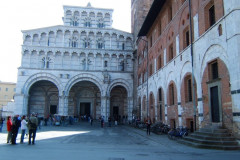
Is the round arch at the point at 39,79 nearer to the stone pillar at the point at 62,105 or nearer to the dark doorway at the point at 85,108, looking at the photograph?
the stone pillar at the point at 62,105

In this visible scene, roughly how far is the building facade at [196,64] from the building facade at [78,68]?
→ 33.5 ft

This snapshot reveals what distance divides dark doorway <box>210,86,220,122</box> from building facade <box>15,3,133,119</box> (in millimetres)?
21273

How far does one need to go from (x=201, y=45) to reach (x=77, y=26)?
2382 centimetres

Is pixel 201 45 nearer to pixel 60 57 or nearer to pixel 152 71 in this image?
pixel 152 71

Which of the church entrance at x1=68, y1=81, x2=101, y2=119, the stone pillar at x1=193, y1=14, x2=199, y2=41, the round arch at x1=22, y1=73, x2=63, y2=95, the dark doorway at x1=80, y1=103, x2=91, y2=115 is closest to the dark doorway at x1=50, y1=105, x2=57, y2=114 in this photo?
the church entrance at x1=68, y1=81, x2=101, y2=119

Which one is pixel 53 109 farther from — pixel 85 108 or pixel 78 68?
pixel 78 68

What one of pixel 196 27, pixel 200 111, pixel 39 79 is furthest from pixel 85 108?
pixel 196 27

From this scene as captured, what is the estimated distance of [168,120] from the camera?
18.0 meters

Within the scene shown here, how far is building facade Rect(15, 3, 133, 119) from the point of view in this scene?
3084 cm

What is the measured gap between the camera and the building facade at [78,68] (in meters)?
30.8

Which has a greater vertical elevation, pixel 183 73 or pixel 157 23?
pixel 157 23

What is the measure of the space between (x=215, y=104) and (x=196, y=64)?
298cm

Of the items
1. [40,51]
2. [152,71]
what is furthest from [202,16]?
[40,51]

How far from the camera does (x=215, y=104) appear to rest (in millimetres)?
11258
